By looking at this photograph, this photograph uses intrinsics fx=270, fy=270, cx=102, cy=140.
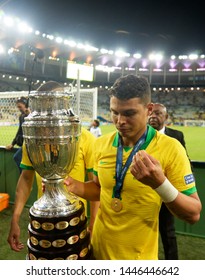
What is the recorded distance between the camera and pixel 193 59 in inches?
1769

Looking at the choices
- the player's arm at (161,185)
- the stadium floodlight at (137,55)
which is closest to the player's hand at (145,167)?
the player's arm at (161,185)

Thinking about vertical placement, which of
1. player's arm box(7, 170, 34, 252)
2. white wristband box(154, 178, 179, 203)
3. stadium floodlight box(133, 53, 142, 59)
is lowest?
player's arm box(7, 170, 34, 252)

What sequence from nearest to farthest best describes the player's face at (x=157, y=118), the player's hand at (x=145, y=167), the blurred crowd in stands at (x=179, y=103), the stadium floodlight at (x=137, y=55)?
the player's hand at (x=145, y=167) → the player's face at (x=157, y=118) → the blurred crowd in stands at (x=179, y=103) → the stadium floodlight at (x=137, y=55)

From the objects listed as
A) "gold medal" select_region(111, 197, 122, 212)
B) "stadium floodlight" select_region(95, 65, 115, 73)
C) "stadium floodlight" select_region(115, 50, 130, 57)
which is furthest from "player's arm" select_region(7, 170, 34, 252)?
"stadium floodlight" select_region(115, 50, 130, 57)

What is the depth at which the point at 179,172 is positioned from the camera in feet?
3.69

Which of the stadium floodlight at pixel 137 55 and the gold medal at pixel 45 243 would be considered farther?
the stadium floodlight at pixel 137 55

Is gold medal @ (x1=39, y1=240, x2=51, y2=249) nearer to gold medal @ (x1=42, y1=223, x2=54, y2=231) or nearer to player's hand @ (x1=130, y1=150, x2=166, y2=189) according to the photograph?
gold medal @ (x1=42, y1=223, x2=54, y2=231)

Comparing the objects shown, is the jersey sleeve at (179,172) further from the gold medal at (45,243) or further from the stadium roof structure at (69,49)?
the stadium roof structure at (69,49)

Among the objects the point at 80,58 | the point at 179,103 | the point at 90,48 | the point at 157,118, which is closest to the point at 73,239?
the point at 157,118

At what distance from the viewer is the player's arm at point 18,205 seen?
1479 mm

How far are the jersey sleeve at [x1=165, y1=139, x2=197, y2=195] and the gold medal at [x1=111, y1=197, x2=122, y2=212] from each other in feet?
0.80

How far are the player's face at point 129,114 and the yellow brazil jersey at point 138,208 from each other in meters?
0.09

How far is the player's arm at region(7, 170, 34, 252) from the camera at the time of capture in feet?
4.85

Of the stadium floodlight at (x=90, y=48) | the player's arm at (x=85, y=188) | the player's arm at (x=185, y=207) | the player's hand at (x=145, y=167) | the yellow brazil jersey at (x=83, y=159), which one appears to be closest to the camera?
the player's hand at (x=145, y=167)
